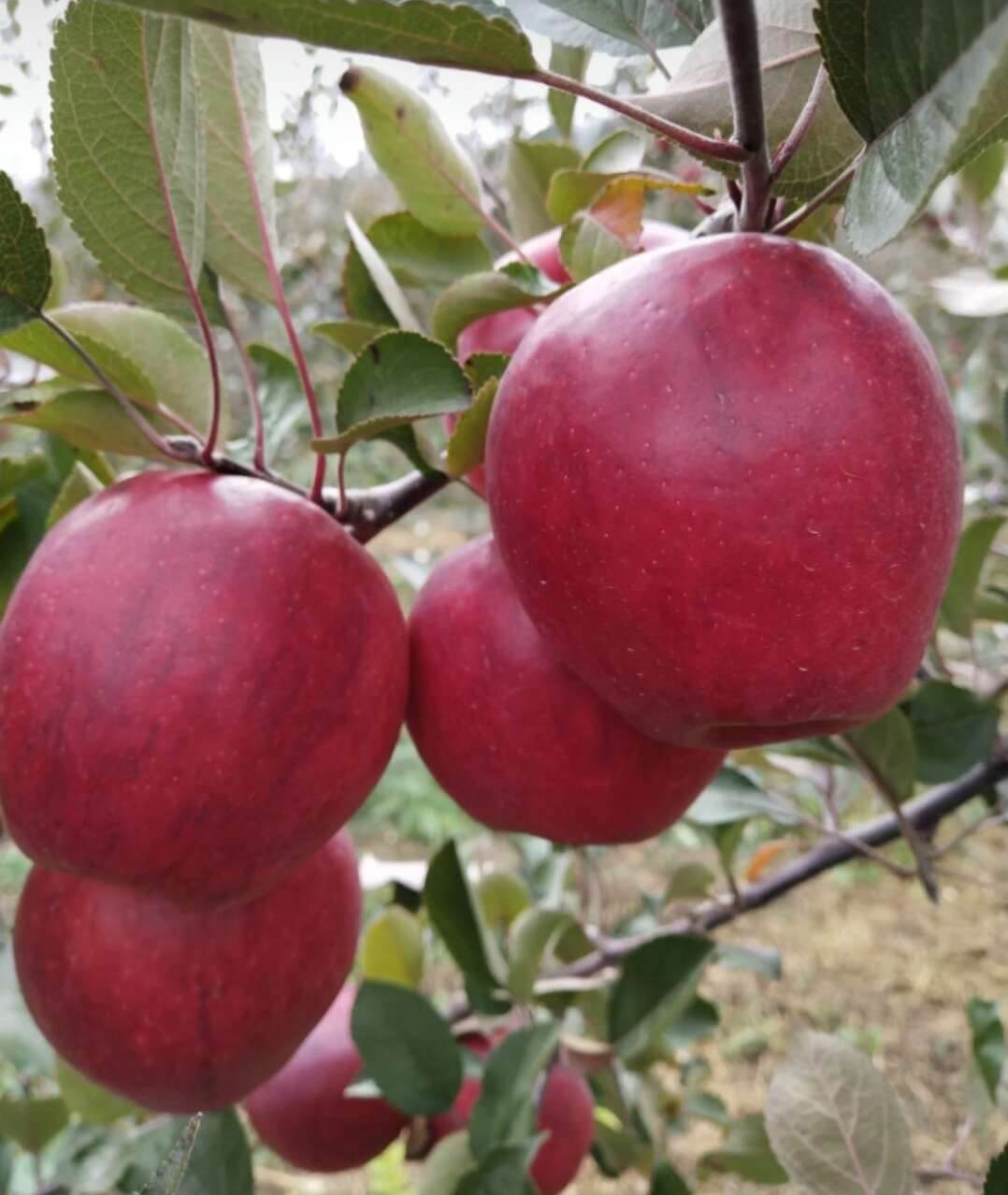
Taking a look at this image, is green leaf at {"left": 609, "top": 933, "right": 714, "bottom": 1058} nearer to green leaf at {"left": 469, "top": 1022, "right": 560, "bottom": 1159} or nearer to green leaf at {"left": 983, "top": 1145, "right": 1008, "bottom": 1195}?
green leaf at {"left": 469, "top": 1022, "right": 560, "bottom": 1159}

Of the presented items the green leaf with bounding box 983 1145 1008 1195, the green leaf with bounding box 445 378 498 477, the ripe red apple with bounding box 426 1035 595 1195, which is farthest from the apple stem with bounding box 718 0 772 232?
the ripe red apple with bounding box 426 1035 595 1195

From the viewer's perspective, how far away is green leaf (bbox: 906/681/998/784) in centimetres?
79

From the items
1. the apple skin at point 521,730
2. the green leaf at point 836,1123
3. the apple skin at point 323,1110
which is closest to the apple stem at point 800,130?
the apple skin at point 521,730

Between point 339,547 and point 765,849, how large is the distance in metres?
0.77

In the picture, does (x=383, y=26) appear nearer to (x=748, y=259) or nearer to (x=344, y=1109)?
(x=748, y=259)

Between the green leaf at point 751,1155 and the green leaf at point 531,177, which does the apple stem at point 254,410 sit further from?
the green leaf at point 751,1155

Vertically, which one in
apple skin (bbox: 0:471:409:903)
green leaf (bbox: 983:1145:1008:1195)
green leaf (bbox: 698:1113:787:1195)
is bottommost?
green leaf (bbox: 698:1113:787:1195)

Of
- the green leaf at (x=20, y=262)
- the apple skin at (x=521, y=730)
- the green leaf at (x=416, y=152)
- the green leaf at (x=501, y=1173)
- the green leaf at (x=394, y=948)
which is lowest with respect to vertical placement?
the green leaf at (x=394, y=948)

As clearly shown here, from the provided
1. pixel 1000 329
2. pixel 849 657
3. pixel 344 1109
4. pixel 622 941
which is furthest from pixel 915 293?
pixel 849 657

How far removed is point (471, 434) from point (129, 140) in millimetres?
184

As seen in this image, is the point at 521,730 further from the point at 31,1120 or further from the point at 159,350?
the point at 31,1120

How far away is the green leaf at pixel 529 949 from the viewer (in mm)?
819

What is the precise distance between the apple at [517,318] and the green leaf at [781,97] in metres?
0.20

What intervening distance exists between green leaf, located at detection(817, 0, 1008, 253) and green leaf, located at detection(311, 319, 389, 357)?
11.8 inches
